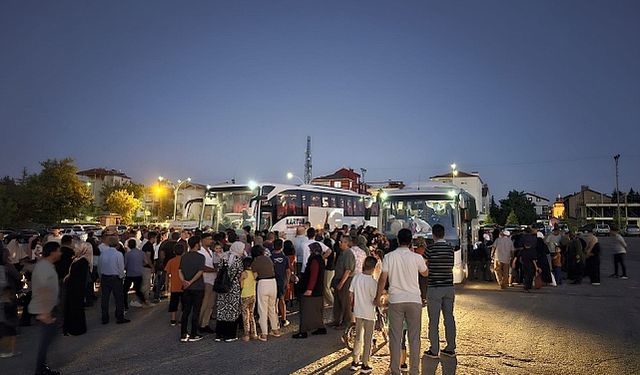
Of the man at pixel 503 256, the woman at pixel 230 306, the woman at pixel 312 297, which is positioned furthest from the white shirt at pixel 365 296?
the man at pixel 503 256

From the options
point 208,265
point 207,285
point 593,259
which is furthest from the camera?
point 593,259

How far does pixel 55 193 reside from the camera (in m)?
41.0

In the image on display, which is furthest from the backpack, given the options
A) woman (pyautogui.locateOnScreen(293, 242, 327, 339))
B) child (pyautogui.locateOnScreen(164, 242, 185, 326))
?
woman (pyautogui.locateOnScreen(293, 242, 327, 339))

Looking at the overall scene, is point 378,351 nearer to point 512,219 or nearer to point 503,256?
point 503,256

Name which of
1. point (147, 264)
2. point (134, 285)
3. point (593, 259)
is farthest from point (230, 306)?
point (593, 259)

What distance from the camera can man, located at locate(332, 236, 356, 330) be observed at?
8290mm

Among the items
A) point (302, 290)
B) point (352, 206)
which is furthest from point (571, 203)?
point (302, 290)

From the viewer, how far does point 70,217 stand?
42812 mm

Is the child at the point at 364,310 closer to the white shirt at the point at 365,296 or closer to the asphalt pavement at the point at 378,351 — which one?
the white shirt at the point at 365,296

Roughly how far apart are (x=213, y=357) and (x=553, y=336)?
6.15 meters

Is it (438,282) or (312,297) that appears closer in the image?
(438,282)

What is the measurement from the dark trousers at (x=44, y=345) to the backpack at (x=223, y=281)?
8.66ft

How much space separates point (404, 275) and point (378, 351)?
2328 mm

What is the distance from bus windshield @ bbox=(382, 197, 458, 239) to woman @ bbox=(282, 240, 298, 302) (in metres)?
4.65
